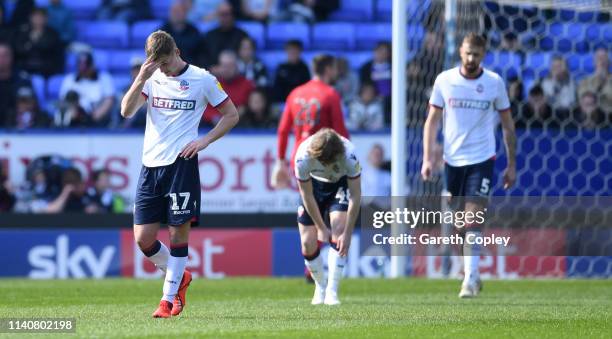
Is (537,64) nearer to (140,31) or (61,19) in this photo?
(140,31)

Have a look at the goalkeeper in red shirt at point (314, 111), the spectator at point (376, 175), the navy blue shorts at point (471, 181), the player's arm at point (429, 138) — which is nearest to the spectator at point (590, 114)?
the spectator at point (376, 175)

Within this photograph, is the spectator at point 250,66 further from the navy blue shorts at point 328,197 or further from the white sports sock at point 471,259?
the navy blue shorts at point 328,197

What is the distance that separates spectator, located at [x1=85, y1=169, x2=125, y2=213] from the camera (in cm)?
1543

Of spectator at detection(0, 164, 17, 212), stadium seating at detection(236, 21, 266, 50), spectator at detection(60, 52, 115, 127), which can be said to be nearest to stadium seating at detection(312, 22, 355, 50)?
stadium seating at detection(236, 21, 266, 50)

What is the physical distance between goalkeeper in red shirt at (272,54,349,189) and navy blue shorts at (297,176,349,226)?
1680mm

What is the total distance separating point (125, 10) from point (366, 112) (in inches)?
193

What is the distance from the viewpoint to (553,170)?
1455 centimetres

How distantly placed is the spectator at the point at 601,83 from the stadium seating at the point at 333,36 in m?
4.78

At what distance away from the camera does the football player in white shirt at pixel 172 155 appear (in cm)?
824

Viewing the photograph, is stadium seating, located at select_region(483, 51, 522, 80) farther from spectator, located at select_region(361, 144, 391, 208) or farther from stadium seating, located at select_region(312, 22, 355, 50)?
stadium seating, located at select_region(312, 22, 355, 50)

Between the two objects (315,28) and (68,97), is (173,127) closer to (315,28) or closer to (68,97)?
(68,97)

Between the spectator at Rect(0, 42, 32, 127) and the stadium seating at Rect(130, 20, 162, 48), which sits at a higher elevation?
the stadium seating at Rect(130, 20, 162, 48)

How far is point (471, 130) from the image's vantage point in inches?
425

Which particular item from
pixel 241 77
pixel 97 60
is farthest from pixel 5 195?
pixel 97 60
